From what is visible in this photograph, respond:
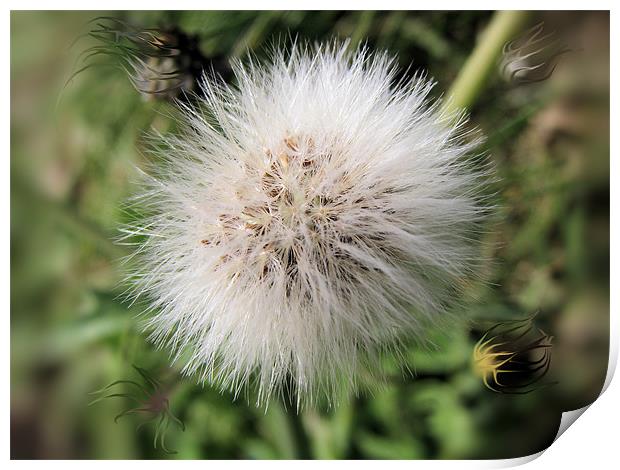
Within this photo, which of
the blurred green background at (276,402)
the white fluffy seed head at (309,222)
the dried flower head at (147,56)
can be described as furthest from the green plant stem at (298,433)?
the dried flower head at (147,56)

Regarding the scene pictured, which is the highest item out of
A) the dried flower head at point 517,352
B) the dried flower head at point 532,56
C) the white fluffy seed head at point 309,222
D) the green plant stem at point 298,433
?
the dried flower head at point 532,56

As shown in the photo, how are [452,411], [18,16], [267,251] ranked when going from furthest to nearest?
[452,411] → [18,16] → [267,251]

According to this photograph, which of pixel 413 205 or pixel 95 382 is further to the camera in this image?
pixel 95 382

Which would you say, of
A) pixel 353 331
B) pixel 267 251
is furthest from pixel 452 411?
pixel 267 251

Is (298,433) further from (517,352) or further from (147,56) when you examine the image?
(147,56)

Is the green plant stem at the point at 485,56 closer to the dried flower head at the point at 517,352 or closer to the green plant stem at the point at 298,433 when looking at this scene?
the dried flower head at the point at 517,352

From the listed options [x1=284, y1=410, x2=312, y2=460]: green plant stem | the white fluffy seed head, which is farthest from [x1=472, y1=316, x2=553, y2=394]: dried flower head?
[x1=284, y1=410, x2=312, y2=460]: green plant stem
